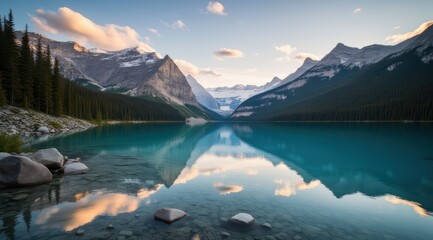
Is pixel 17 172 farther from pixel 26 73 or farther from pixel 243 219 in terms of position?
pixel 26 73

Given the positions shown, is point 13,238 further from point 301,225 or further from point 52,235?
point 301,225

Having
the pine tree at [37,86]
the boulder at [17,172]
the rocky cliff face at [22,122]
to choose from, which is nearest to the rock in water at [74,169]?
the boulder at [17,172]

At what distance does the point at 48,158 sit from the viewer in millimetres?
22203

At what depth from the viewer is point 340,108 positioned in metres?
193

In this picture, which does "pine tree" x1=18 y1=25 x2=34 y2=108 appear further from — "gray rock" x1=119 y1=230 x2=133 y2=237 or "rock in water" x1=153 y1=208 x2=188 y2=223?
"gray rock" x1=119 y1=230 x2=133 y2=237

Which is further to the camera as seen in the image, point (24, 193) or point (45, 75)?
point (45, 75)

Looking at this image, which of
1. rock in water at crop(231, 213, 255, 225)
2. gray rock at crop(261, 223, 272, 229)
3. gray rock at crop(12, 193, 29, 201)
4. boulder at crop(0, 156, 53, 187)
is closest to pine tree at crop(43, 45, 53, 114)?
boulder at crop(0, 156, 53, 187)

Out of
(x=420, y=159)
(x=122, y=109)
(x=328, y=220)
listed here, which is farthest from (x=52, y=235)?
(x=122, y=109)

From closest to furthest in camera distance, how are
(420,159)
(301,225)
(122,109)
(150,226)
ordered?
1. (150,226)
2. (301,225)
3. (420,159)
4. (122,109)

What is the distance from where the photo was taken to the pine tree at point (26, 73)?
69.5 m

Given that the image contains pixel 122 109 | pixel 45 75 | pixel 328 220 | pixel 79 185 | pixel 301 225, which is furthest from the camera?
pixel 122 109

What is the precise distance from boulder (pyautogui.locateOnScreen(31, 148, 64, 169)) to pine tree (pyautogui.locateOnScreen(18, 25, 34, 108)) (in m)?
57.8

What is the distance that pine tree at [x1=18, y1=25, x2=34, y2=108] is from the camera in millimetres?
69500

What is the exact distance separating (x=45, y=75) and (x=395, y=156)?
98.9m
